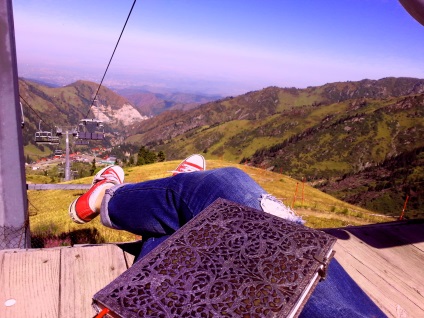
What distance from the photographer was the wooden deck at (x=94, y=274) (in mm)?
2010

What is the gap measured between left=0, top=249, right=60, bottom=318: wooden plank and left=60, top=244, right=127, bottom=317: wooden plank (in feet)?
0.18

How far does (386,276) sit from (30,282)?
2.77 meters

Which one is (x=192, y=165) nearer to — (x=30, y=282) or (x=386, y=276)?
(x=30, y=282)

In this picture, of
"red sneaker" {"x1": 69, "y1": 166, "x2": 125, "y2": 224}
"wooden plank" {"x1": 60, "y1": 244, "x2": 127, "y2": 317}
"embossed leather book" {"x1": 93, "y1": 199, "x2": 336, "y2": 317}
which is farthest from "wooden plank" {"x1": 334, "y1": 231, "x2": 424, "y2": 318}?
"red sneaker" {"x1": 69, "y1": 166, "x2": 125, "y2": 224}

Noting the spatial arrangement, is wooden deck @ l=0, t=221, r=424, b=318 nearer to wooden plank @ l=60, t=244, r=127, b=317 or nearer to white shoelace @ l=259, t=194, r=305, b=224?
wooden plank @ l=60, t=244, r=127, b=317

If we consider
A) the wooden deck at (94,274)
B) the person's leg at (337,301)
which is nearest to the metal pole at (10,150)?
the wooden deck at (94,274)

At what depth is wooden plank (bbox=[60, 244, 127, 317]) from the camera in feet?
6.67

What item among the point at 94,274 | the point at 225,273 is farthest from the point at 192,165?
the point at 225,273

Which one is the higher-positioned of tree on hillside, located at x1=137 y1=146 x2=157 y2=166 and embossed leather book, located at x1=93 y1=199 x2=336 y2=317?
embossed leather book, located at x1=93 y1=199 x2=336 y2=317

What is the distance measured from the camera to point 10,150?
2.50 m

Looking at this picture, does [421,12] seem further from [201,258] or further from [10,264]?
[10,264]

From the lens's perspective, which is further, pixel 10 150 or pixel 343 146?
pixel 343 146

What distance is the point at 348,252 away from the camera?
2979 millimetres

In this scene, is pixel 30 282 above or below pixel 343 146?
above
